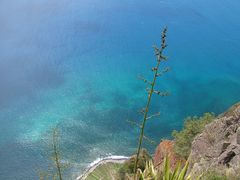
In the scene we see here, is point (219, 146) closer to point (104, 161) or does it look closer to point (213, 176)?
point (213, 176)

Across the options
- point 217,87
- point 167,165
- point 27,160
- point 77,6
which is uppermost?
point 167,165

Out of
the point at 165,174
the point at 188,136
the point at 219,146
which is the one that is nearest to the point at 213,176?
the point at 165,174

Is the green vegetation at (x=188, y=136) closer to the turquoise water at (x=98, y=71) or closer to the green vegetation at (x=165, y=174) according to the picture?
the turquoise water at (x=98, y=71)

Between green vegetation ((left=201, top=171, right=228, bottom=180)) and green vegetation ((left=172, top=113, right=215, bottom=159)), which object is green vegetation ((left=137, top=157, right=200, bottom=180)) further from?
green vegetation ((left=172, top=113, right=215, bottom=159))

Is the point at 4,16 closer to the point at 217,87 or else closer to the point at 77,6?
the point at 77,6

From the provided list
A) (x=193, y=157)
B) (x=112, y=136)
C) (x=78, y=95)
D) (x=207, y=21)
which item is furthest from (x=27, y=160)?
(x=207, y=21)

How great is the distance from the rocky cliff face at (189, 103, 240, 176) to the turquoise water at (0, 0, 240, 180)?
66.3 ft

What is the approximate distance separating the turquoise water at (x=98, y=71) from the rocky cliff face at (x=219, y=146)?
66.3ft

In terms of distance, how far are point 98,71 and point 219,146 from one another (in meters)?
41.3

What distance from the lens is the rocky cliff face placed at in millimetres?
20672

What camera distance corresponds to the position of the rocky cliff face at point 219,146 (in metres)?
20.7

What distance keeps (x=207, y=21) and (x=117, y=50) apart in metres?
24.0

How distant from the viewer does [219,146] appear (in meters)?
23.3

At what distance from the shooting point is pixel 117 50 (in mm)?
69250
